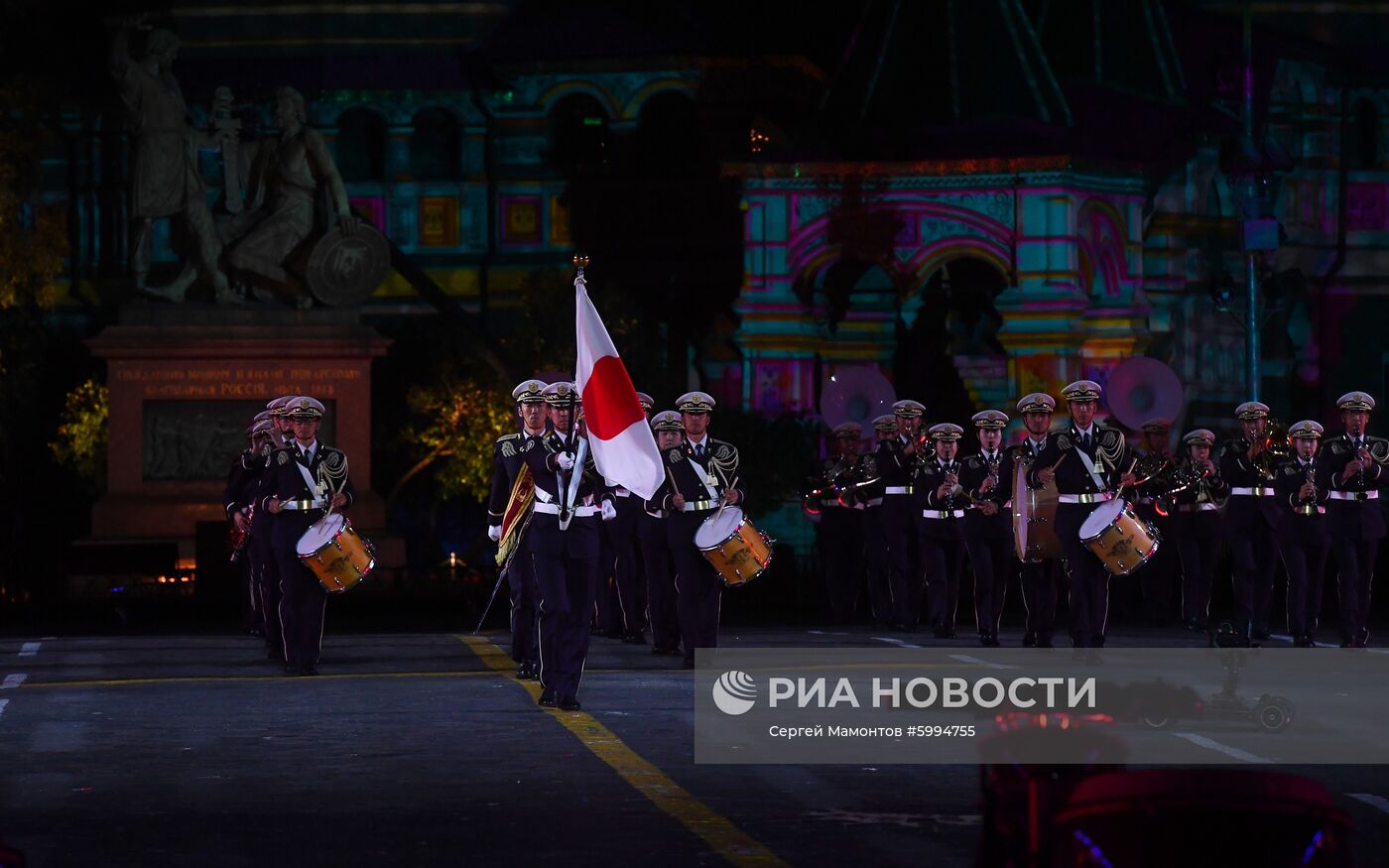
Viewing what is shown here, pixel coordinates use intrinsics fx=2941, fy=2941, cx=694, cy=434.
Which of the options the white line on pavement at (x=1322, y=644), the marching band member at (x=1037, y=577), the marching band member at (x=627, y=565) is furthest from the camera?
the marching band member at (x=627, y=565)

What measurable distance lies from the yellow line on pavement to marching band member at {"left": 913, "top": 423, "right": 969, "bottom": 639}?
7875 millimetres

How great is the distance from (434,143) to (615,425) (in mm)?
28547

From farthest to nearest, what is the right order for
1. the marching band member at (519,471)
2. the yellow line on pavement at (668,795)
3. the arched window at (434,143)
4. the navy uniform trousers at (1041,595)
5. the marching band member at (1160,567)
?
the arched window at (434,143), the marching band member at (1160,567), the navy uniform trousers at (1041,595), the marching band member at (519,471), the yellow line on pavement at (668,795)

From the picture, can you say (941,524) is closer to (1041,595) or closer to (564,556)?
(1041,595)

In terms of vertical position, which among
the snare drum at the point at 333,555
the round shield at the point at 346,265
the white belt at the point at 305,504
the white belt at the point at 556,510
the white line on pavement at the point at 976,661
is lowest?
the white line on pavement at the point at 976,661

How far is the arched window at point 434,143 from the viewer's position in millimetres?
45469

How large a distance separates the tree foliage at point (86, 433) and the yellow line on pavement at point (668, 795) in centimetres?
2058

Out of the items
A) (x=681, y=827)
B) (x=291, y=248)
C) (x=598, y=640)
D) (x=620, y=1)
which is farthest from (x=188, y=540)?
(x=681, y=827)

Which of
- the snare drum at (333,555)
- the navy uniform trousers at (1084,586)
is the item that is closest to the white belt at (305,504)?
the snare drum at (333,555)

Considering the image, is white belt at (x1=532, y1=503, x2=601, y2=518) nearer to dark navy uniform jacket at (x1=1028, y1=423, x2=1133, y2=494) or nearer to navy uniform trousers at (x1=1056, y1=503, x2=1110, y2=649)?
navy uniform trousers at (x1=1056, y1=503, x2=1110, y2=649)

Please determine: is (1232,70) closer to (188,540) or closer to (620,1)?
(620,1)

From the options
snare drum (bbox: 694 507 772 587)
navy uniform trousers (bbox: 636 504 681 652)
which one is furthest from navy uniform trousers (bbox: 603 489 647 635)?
snare drum (bbox: 694 507 772 587)

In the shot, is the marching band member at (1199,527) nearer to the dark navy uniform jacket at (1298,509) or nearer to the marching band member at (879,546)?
the dark navy uniform jacket at (1298,509)

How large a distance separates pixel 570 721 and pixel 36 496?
1028 inches
